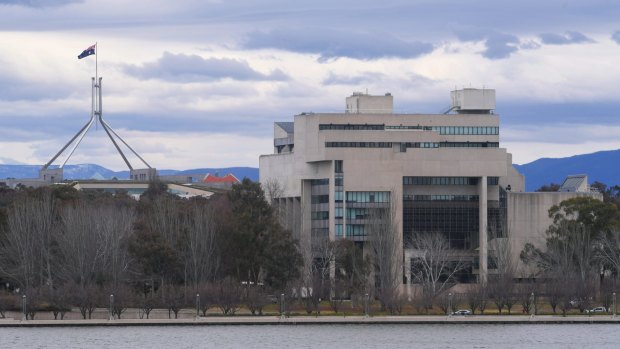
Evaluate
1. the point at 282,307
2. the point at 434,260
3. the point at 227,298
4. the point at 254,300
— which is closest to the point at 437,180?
the point at 434,260

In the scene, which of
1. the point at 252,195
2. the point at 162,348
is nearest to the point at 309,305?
the point at 252,195

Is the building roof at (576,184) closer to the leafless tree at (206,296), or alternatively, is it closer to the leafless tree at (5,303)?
the leafless tree at (206,296)

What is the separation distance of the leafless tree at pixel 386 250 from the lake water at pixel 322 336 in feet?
50.5

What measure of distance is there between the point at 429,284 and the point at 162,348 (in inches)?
1574

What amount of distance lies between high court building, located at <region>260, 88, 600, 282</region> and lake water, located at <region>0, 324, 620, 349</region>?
38173mm

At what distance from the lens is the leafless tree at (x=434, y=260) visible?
124262 millimetres

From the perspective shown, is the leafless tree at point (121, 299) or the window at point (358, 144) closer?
the leafless tree at point (121, 299)

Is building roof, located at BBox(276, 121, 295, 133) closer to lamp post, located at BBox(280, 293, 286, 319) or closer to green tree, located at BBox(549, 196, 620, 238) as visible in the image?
green tree, located at BBox(549, 196, 620, 238)

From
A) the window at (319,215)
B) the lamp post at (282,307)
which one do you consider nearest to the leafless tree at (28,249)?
the lamp post at (282,307)

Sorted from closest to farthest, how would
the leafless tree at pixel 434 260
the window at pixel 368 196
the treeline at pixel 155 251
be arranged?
the treeline at pixel 155 251, the leafless tree at pixel 434 260, the window at pixel 368 196

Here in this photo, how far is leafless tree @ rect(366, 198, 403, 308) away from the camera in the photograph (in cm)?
11075

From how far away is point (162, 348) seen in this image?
255 feet

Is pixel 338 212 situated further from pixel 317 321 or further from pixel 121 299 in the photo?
pixel 317 321

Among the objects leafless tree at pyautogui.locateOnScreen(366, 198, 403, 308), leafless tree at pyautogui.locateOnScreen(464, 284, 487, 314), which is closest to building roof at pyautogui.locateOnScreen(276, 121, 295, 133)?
leafless tree at pyautogui.locateOnScreen(366, 198, 403, 308)
